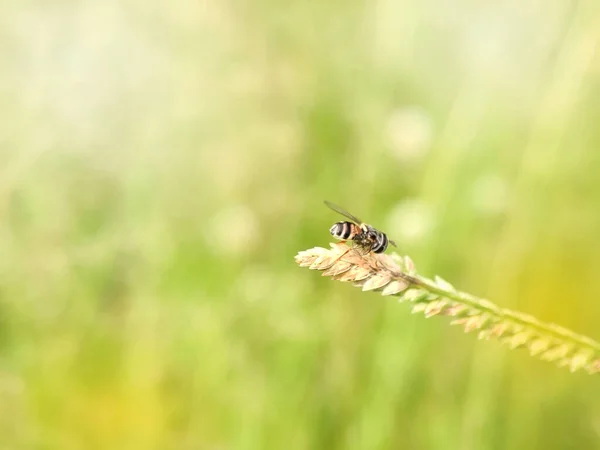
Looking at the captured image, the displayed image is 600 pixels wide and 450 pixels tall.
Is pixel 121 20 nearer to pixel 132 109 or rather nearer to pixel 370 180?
pixel 132 109

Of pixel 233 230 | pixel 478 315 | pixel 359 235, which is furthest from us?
pixel 233 230

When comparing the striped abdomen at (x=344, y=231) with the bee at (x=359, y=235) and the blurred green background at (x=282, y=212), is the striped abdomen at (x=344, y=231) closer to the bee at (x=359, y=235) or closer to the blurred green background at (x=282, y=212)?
the bee at (x=359, y=235)

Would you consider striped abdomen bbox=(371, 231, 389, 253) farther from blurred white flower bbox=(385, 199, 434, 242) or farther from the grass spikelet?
blurred white flower bbox=(385, 199, 434, 242)

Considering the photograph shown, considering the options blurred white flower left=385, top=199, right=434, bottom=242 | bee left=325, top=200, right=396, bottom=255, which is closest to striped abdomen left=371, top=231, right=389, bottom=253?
bee left=325, top=200, right=396, bottom=255

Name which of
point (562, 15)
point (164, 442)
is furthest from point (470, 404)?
point (562, 15)

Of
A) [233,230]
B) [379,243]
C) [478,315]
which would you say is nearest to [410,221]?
[233,230]

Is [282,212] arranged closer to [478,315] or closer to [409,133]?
[409,133]
